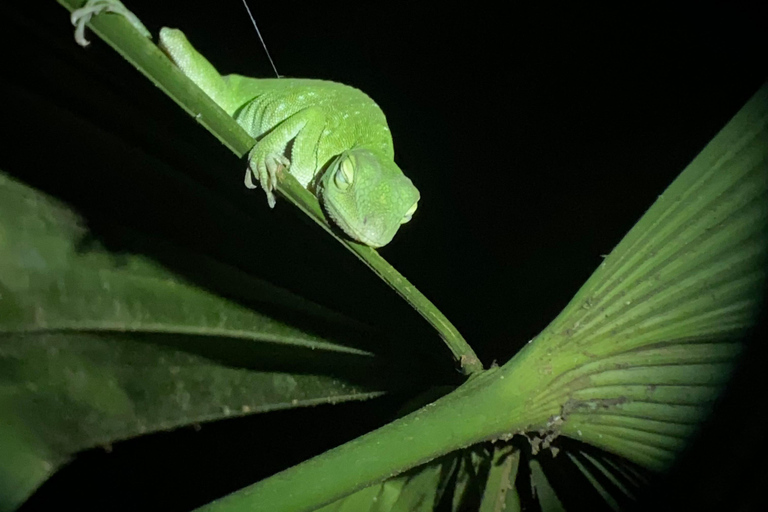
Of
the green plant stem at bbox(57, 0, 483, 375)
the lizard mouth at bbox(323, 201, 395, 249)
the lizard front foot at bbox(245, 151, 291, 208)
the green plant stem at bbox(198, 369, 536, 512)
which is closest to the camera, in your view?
the green plant stem at bbox(57, 0, 483, 375)

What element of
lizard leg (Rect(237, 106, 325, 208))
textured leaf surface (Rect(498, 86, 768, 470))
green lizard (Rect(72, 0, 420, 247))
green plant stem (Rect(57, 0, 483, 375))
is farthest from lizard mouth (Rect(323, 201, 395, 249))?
textured leaf surface (Rect(498, 86, 768, 470))

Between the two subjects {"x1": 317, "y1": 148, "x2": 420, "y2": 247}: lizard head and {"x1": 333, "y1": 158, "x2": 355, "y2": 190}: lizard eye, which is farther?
{"x1": 333, "y1": 158, "x2": 355, "y2": 190}: lizard eye

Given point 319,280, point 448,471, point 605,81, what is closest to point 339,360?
point 319,280

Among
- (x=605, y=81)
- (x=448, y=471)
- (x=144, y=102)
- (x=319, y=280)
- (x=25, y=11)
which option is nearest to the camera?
(x=25, y=11)

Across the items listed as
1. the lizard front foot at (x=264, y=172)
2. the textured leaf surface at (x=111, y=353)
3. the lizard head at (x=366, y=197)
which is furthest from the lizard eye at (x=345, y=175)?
the textured leaf surface at (x=111, y=353)

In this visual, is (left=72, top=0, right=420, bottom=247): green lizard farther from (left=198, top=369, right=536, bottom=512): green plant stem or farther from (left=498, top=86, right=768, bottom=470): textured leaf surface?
(left=498, top=86, right=768, bottom=470): textured leaf surface

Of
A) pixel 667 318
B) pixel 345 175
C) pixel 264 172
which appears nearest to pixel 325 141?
pixel 345 175

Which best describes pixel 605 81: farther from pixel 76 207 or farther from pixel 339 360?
pixel 76 207

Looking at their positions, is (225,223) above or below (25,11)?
below
